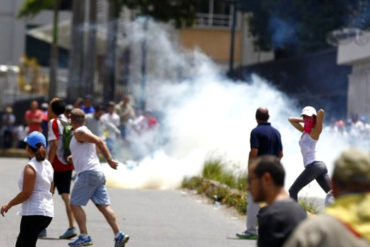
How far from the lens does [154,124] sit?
2980 centimetres

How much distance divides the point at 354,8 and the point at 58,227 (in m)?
23.1

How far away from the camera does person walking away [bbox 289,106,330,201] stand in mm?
13906

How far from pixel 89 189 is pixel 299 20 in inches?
1108

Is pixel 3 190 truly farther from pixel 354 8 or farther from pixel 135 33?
pixel 135 33

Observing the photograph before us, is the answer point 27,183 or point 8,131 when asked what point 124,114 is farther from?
point 27,183

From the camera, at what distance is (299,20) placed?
3934 centimetres

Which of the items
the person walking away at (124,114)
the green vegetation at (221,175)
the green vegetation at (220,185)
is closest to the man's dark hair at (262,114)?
the green vegetation at (220,185)

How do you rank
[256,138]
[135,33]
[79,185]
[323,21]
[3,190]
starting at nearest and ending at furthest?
[79,185]
[256,138]
[3,190]
[323,21]
[135,33]

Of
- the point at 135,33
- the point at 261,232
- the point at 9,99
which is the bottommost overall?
the point at 9,99

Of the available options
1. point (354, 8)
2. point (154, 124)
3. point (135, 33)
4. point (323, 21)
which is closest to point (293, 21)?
point (323, 21)

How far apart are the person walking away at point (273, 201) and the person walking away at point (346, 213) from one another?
67 cm

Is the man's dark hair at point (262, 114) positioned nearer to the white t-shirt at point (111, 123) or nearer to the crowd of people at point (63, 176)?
the crowd of people at point (63, 176)

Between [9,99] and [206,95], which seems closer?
[206,95]

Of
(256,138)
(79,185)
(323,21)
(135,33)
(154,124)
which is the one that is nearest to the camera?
(79,185)
